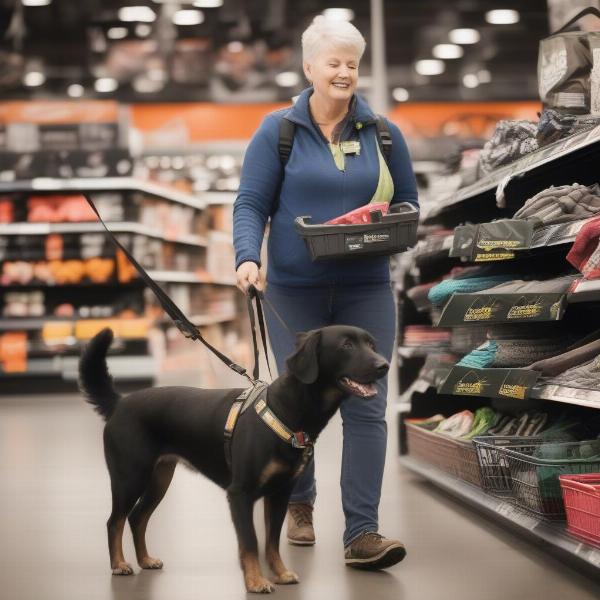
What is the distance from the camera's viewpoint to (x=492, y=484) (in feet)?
13.2

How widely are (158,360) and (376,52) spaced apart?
4087mm

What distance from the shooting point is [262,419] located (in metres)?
3.11

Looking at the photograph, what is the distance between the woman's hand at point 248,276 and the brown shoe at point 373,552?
86cm

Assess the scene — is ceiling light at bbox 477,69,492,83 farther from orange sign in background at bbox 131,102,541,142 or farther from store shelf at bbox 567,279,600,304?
store shelf at bbox 567,279,600,304

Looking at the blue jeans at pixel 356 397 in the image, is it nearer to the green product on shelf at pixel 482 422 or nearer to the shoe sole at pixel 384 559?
the shoe sole at pixel 384 559

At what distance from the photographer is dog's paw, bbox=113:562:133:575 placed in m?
3.42

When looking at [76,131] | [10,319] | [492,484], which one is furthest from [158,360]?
[492,484]

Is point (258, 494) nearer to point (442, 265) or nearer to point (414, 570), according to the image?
point (414, 570)

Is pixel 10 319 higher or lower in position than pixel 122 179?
lower

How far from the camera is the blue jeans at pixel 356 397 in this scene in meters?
3.56

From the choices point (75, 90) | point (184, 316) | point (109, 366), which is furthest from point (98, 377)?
point (75, 90)

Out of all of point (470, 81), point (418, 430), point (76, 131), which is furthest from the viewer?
point (470, 81)

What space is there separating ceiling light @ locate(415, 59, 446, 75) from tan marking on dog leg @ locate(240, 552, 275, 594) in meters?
15.7

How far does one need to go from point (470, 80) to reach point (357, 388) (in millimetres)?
16009
